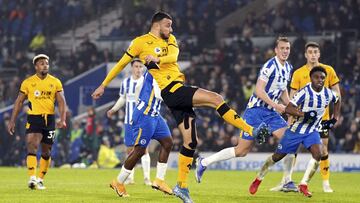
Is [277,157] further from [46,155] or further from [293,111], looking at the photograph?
[46,155]

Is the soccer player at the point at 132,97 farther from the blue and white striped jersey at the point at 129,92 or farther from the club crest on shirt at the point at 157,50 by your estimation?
the club crest on shirt at the point at 157,50

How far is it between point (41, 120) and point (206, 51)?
17888 millimetres

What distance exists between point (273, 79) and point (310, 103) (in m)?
0.85

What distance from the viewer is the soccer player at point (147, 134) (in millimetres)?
14125

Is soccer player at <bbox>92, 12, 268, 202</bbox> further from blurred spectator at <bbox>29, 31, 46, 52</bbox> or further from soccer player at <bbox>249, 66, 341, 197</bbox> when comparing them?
blurred spectator at <bbox>29, 31, 46, 52</bbox>

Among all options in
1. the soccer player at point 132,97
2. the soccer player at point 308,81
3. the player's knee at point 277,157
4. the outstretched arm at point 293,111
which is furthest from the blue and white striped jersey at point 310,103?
the soccer player at point 132,97

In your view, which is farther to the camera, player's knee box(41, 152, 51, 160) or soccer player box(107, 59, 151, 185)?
soccer player box(107, 59, 151, 185)

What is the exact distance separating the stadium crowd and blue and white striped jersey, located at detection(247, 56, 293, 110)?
1262cm

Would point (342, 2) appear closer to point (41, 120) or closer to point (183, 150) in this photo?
point (41, 120)

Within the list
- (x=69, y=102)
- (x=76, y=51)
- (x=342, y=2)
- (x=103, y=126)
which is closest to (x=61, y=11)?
(x=76, y=51)

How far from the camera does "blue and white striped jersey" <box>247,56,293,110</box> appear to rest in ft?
49.2

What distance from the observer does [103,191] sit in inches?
624

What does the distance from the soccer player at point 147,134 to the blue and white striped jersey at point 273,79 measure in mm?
1601

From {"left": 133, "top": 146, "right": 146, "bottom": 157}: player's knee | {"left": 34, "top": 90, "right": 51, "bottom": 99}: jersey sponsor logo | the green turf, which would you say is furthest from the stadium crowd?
{"left": 133, "top": 146, "right": 146, "bottom": 157}: player's knee
